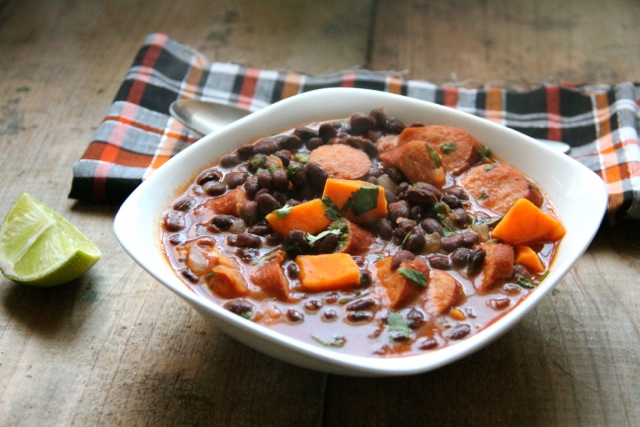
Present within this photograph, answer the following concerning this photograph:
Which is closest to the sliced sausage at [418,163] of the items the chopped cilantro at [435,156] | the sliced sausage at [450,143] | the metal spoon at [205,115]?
the chopped cilantro at [435,156]

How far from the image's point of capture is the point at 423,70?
4410 mm

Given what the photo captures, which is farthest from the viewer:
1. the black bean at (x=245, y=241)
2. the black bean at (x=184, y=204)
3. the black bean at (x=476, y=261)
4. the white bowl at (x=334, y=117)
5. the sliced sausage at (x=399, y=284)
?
the black bean at (x=184, y=204)

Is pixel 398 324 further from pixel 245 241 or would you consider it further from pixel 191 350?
pixel 191 350

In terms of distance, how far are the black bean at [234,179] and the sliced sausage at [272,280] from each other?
0.54 meters

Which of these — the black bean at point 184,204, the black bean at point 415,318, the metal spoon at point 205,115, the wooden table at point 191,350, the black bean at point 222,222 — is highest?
the black bean at point 415,318

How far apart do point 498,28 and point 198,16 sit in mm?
1971

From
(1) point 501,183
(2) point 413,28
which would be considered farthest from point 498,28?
(1) point 501,183

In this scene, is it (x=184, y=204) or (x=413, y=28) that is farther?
(x=413, y=28)

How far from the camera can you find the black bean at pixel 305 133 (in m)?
3.22

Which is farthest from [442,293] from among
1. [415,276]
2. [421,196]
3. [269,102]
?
[269,102]

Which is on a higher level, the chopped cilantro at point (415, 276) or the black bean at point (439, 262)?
the chopped cilantro at point (415, 276)

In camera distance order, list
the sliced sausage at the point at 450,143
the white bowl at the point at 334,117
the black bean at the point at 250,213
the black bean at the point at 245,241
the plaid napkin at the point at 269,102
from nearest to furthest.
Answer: the white bowl at the point at 334,117 < the black bean at the point at 245,241 < the black bean at the point at 250,213 < the sliced sausage at the point at 450,143 < the plaid napkin at the point at 269,102

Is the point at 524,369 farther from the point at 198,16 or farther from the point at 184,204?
the point at 198,16

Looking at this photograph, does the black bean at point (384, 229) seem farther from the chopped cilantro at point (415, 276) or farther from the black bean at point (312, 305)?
the black bean at point (312, 305)
